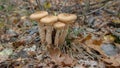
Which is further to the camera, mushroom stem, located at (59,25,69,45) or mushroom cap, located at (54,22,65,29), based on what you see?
mushroom stem, located at (59,25,69,45)

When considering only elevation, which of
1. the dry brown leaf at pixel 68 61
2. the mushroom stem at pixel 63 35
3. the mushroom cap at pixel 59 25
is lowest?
the dry brown leaf at pixel 68 61

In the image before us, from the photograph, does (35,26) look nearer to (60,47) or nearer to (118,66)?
(60,47)

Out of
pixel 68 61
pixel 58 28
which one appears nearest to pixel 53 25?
pixel 58 28

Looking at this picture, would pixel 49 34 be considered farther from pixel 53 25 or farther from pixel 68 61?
pixel 68 61

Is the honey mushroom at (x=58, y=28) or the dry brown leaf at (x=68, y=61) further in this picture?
the dry brown leaf at (x=68, y=61)

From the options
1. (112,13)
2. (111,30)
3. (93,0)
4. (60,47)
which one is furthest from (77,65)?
(93,0)

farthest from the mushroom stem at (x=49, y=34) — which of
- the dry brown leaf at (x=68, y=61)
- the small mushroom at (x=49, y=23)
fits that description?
the dry brown leaf at (x=68, y=61)

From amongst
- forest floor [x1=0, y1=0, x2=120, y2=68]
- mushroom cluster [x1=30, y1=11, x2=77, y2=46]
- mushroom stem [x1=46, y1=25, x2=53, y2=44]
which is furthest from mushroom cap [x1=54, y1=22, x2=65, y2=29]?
forest floor [x1=0, y1=0, x2=120, y2=68]

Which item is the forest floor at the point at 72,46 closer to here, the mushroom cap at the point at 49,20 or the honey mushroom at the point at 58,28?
the honey mushroom at the point at 58,28

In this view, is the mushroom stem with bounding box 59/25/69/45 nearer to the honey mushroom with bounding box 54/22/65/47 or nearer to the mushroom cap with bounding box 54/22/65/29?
the honey mushroom with bounding box 54/22/65/47
